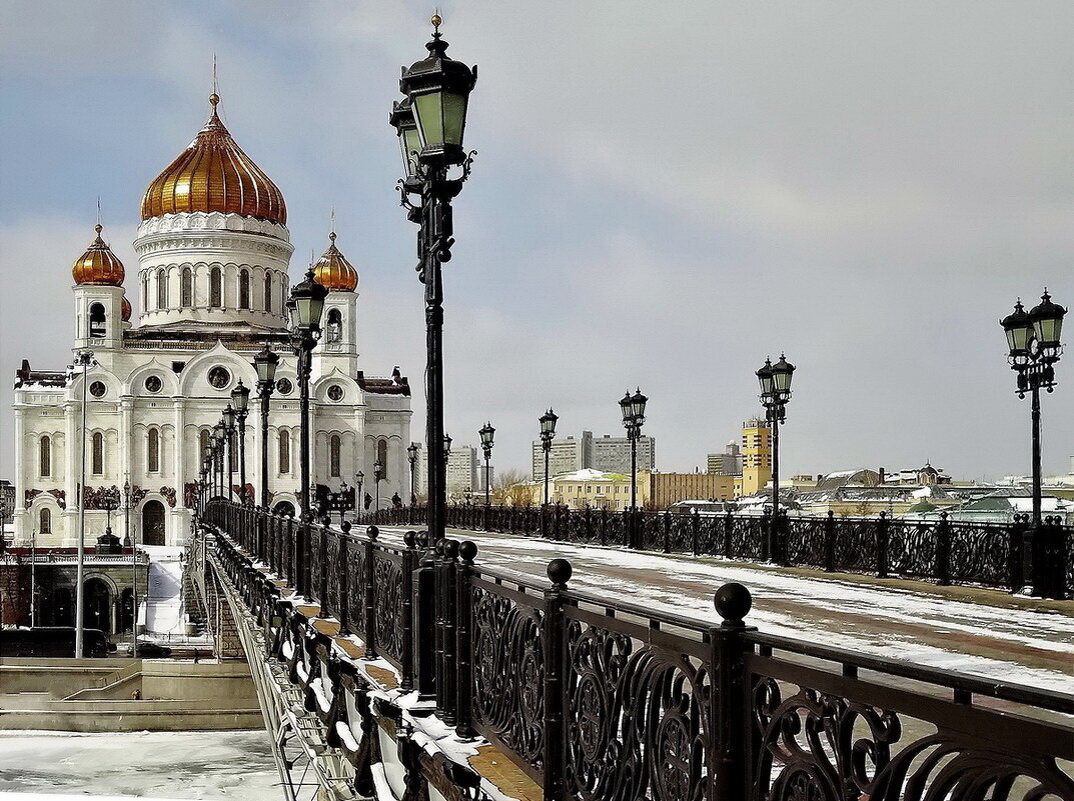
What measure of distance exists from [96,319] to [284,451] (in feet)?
53.5

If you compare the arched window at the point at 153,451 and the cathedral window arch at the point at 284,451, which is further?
the cathedral window arch at the point at 284,451

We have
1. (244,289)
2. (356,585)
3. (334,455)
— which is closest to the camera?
(356,585)

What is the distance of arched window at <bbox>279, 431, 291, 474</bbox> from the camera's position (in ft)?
267

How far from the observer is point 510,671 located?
5699mm

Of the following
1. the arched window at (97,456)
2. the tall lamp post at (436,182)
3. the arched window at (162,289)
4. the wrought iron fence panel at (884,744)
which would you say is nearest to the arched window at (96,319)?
the arched window at (162,289)

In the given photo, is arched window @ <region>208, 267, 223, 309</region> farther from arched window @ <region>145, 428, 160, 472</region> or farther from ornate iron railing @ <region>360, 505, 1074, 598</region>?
ornate iron railing @ <region>360, 505, 1074, 598</region>

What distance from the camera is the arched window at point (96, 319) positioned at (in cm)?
8275

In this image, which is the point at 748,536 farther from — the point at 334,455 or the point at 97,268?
the point at 97,268

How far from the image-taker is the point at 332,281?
85875 millimetres

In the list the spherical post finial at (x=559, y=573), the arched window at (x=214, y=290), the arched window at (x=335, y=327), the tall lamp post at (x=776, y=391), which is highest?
the arched window at (x=214, y=290)

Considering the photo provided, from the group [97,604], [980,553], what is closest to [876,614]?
[980,553]

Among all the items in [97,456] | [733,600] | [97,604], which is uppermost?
[733,600]

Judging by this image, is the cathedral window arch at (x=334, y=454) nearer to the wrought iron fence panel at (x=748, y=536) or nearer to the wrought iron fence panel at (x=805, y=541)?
the wrought iron fence panel at (x=748, y=536)

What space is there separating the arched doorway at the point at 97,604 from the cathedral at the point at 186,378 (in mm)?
19202
